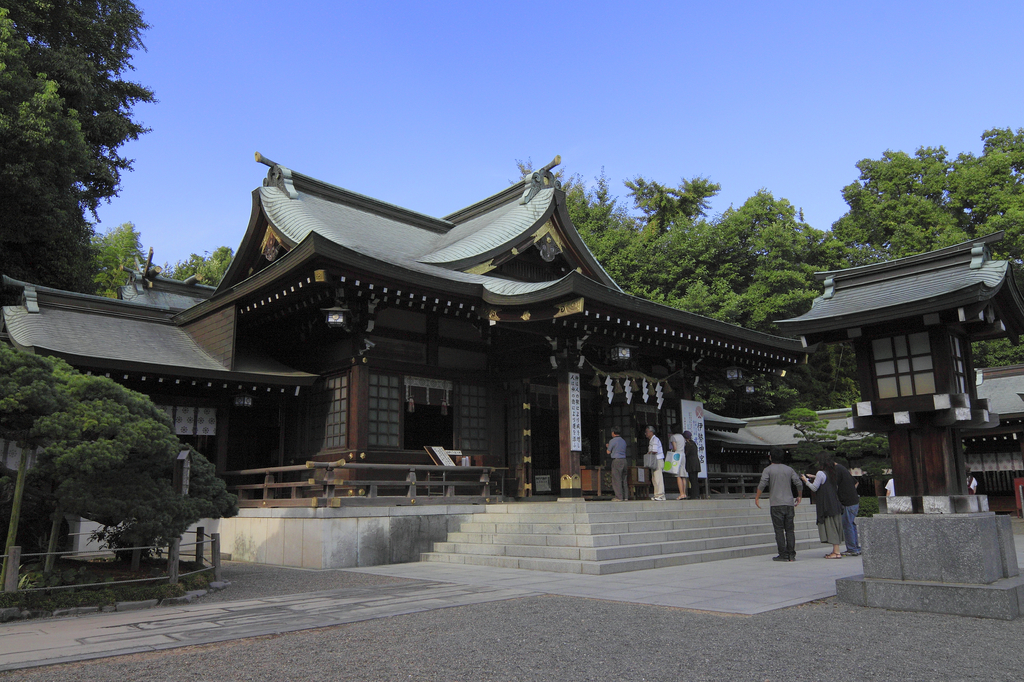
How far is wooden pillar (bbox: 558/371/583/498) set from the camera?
1387 cm

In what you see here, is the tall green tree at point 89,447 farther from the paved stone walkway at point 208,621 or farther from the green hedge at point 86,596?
the paved stone walkway at point 208,621

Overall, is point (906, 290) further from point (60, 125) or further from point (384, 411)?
point (60, 125)

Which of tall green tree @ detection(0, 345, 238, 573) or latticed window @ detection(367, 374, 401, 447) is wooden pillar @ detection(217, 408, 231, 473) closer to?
latticed window @ detection(367, 374, 401, 447)

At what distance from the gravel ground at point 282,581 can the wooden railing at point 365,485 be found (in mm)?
1382

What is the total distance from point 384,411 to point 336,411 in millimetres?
1075

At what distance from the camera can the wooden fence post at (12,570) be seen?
707 cm

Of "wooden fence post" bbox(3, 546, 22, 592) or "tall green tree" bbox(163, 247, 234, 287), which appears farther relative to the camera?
"tall green tree" bbox(163, 247, 234, 287)

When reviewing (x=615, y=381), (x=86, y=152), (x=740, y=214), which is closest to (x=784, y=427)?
(x=740, y=214)

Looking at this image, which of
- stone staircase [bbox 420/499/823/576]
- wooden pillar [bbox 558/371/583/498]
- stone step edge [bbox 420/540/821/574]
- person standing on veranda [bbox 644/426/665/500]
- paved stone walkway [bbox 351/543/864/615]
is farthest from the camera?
person standing on veranda [bbox 644/426/665/500]

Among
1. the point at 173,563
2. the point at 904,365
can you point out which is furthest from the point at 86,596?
the point at 904,365

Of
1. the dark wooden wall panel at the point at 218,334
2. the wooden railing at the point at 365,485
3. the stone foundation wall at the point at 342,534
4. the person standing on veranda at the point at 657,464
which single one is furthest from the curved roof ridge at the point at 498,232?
the stone foundation wall at the point at 342,534

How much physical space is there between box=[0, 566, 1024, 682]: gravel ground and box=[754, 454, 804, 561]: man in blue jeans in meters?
3.81

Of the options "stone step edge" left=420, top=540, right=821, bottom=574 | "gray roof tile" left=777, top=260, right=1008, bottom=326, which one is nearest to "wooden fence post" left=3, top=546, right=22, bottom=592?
"stone step edge" left=420, top=540, right=821, bottom=574

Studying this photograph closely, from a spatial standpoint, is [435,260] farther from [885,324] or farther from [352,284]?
[885,324]
